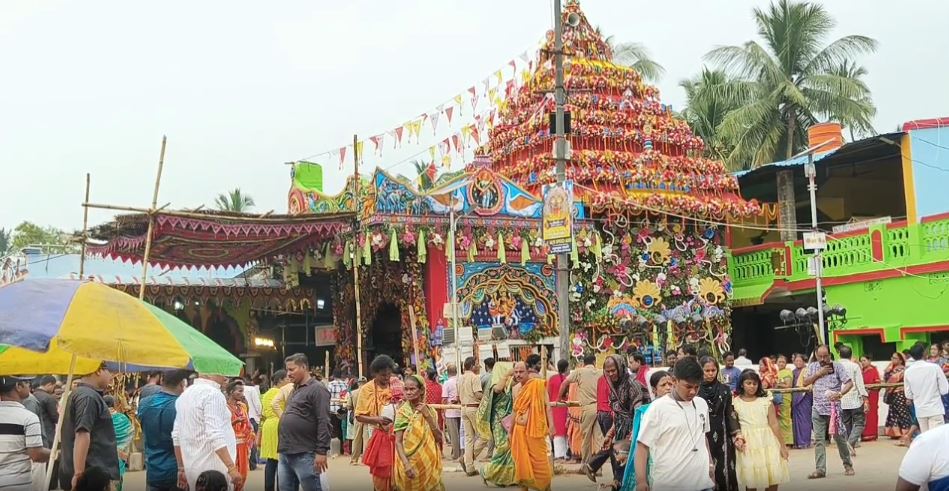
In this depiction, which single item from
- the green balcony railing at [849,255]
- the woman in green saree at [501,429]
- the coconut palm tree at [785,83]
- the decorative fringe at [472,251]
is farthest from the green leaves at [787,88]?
the woman in green saree at [501,429]

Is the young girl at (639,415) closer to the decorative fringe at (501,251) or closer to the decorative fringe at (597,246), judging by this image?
the decorative fringe at (501,251)

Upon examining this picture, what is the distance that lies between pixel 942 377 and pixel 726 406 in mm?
6129

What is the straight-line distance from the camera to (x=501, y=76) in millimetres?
21781

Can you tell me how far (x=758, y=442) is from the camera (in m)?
9.12

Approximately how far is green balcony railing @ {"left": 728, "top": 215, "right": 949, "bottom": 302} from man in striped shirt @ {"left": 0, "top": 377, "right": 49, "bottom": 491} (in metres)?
18.3

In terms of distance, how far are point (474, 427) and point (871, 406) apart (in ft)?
22.3

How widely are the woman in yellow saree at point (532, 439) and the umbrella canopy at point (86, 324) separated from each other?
4.23m

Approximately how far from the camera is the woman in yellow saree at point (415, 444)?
899 cm

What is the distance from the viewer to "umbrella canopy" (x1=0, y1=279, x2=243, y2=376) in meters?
6.52

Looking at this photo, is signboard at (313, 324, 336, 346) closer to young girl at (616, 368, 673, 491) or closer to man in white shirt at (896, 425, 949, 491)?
young girl at (616, 368, 673, 491)

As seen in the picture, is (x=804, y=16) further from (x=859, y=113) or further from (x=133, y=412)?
(x=133, y=412)

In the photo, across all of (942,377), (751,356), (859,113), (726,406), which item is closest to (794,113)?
(859,113)

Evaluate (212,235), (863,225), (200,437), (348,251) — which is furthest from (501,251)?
(200,437)

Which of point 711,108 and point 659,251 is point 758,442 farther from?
point 711,108
